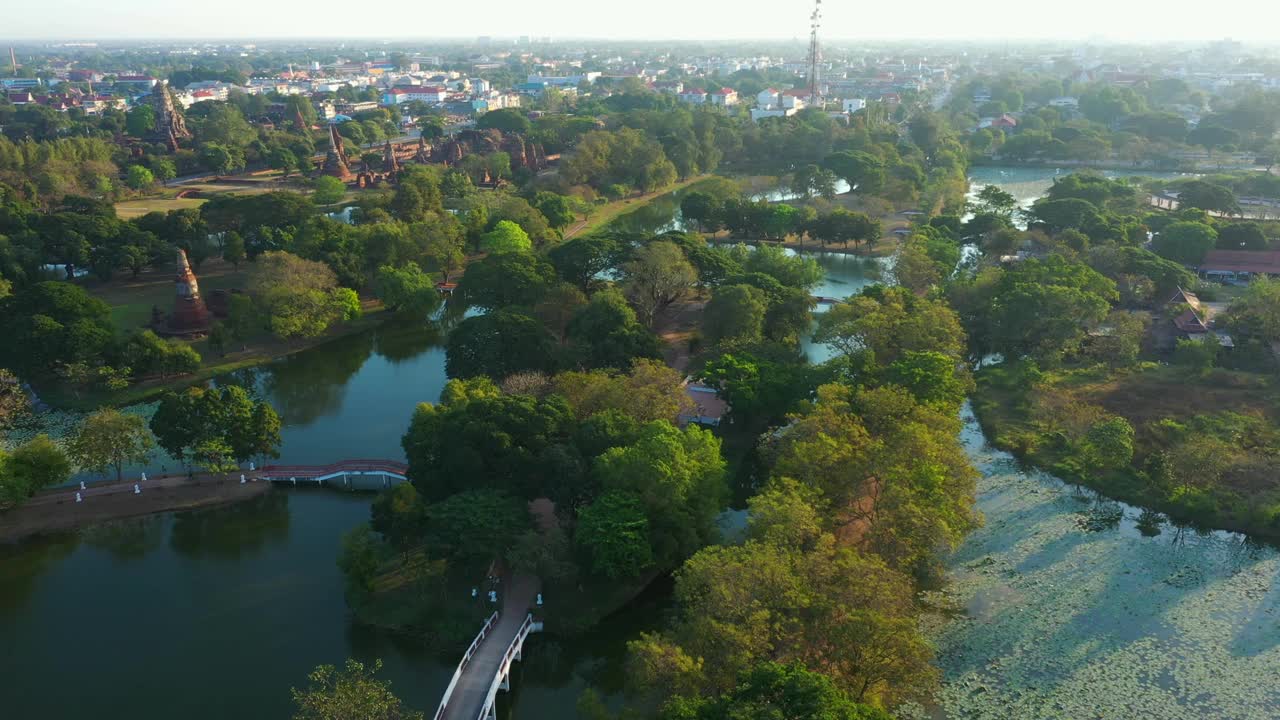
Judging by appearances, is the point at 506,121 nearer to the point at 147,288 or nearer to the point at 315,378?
Answer: the point at 147,288

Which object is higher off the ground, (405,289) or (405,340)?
(405,289)

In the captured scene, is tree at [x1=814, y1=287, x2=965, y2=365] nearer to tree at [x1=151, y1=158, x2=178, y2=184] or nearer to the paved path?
the paved path

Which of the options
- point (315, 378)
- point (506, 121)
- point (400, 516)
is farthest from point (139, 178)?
point (400, 516)

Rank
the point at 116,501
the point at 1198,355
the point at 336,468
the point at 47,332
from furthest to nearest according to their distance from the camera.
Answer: the point at 1198,355 < the point at 47,332 < the point at 336,468 < the point at 116,501

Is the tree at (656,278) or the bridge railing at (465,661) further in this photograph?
the tree at (656,278)

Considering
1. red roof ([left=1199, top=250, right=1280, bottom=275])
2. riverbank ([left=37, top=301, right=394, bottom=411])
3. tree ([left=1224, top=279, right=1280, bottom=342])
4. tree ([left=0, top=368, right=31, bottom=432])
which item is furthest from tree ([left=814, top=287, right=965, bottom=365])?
tree ([left=0, top=368, right=31, bottom=432])

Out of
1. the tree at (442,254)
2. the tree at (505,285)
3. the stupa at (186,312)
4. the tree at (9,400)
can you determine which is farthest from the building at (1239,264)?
the tree at (9,400)

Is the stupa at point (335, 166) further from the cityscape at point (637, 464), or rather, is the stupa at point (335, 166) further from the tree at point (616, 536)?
the tree at point (616, 536)

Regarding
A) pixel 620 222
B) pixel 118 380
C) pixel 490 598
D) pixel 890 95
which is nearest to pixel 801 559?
pixel 490 598
